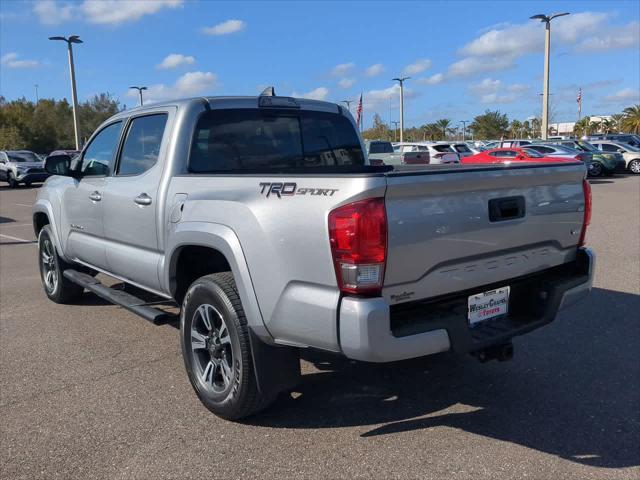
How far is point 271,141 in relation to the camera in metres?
4.53

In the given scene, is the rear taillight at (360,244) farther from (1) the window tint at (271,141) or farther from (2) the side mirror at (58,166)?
(2) the side mirror at (58,166)

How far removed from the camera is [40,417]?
149 inches

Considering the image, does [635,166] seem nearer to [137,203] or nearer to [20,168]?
[20,168]

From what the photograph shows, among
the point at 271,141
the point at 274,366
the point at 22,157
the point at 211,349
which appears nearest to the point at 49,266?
the point at 271,141

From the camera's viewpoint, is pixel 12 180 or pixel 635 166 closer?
pixel 12 180

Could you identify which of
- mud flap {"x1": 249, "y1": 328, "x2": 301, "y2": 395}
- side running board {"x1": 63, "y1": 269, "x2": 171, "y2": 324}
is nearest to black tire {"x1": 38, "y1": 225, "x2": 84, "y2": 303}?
side running board {"x1": 63, "y1": 269, "x2": 171, "y2": 324}

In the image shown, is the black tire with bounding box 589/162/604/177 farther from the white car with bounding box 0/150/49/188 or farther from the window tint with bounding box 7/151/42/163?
the window tint with bounding box 7/151/42/163

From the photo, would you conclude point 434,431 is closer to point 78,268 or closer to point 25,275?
point 78,268

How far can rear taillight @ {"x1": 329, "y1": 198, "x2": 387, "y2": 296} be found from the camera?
109 inches

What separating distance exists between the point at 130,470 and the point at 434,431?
1727mm

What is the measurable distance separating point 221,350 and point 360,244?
1380mm

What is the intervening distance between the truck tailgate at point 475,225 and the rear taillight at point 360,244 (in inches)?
2.0

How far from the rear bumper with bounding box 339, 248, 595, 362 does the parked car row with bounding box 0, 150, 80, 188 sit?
28.4 m

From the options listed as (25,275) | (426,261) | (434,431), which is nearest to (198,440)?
(434,431)
